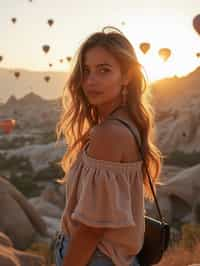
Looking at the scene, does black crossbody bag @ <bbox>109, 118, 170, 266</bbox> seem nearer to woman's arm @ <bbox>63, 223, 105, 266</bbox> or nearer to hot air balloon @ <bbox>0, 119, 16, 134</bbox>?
woman's arm @ <bbox>63, 223, 105, 266</bbox>

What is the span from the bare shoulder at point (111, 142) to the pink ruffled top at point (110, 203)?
0.03 metres

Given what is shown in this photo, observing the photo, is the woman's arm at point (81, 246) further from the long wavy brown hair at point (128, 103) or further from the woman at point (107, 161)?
the long wavy brown hair at point (128, 103)

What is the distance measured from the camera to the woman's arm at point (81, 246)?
6.70 feet

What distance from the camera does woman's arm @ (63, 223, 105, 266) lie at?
6.70 ft

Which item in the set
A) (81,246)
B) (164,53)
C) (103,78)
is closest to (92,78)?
(103,78)

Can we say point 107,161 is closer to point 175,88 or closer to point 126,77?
point 126,77

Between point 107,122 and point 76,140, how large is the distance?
19.1 inches

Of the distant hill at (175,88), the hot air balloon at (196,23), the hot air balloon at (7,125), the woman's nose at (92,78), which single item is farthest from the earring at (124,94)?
the distant hill at (175,88)

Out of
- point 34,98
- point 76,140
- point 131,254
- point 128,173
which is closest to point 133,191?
point 128,173

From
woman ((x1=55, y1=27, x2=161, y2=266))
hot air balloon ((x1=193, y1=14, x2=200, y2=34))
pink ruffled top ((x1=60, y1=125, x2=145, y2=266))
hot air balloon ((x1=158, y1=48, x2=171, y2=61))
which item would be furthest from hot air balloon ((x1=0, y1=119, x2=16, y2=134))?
pink ruffled top ((x1=60, y1=125, x2=145, y2=266))

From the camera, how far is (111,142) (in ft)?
6.49

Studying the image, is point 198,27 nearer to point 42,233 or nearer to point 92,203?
point 42,233

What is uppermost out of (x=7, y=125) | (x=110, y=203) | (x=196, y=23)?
(x=110, y=203)

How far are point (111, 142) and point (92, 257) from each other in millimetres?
447
